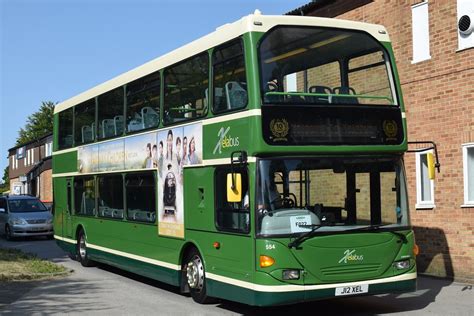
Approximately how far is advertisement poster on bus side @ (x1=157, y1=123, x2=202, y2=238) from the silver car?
45.3 feet

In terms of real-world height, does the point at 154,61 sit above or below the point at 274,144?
above

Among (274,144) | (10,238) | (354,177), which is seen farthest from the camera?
(10,238)

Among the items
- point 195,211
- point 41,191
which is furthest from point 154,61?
point 41,191

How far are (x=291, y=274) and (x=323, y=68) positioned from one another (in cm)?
339

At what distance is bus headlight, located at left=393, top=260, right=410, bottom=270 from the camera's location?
8.70 metres

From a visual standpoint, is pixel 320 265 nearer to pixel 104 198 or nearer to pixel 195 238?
pixel 195 238

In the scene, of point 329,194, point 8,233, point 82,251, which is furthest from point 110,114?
point 8,233

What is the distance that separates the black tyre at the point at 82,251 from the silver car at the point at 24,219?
824 centimetres

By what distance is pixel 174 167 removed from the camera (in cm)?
1038

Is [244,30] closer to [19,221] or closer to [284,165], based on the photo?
[284,165]

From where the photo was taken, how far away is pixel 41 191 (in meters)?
58.3

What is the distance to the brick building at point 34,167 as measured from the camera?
56.3 m

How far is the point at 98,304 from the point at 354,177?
4.43 metres

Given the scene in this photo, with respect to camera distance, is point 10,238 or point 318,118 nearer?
point 318,118
